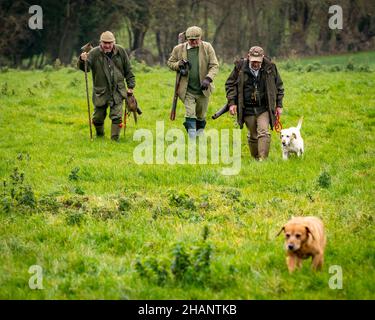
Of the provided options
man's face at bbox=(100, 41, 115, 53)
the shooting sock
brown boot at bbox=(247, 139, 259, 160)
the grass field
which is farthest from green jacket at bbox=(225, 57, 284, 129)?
man's face at bbox=(100, 41, 115, 53)

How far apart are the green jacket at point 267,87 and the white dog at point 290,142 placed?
378mm

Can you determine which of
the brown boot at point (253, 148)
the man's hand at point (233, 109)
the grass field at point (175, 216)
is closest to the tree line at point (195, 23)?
the grass field at point (175, 216)

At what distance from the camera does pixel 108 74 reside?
49.5ft

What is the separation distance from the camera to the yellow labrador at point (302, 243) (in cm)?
654

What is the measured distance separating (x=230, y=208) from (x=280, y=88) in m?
4.36

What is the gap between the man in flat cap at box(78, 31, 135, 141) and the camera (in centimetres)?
1506

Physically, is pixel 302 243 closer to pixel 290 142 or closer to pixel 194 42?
pixel 290 142

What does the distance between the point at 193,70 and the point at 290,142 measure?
3464mm

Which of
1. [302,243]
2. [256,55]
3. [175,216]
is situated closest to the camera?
[302,243]

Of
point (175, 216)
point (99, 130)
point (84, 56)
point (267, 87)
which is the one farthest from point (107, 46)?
point (175, 216)

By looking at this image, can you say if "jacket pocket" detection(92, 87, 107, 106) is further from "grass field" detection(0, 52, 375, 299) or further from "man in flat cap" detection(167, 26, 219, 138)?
"man in flat cap" detection(167, 26, 219, 138)

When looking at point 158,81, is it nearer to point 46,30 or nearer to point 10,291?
point 10,291

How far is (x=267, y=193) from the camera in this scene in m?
10.4
